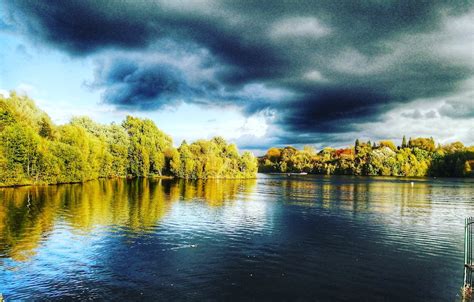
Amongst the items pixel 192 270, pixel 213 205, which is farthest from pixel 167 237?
pixel 213 205

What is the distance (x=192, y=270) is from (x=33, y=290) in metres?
12.0

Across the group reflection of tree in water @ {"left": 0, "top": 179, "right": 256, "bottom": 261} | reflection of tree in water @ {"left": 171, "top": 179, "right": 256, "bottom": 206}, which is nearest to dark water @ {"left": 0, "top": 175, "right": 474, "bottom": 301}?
reflection of tree in water @ {"left": 0, "top": 179, "right": 256, "bottom": 261}

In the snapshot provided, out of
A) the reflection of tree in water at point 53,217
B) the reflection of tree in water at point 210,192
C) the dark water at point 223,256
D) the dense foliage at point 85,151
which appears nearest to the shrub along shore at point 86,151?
the dense foliage at point 85,151

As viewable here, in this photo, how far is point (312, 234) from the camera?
143 feet

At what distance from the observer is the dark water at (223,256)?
2398 centimetres

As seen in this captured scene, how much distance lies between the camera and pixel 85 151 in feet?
422

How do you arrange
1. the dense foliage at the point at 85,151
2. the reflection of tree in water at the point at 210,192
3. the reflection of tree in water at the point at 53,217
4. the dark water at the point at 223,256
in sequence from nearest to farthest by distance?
the dark water at the point at 223,256 < the reflection of tree in water at the point at 53,217 < the reflection of tree in water at the point at 210,192 < the dense foliage at the point at 85,151

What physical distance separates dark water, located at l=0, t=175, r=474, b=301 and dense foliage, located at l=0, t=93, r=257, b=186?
160ft

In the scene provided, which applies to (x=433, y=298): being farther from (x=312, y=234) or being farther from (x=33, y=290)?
(x=33, y=290)

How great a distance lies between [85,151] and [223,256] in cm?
11415

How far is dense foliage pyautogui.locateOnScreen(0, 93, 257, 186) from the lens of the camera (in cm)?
9744

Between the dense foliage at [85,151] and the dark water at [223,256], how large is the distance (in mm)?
48840

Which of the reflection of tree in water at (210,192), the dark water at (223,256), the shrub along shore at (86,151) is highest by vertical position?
the shrub along shore at (86,151)

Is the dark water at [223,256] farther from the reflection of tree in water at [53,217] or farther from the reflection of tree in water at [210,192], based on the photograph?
the reflection of tree in water at [210,192]
